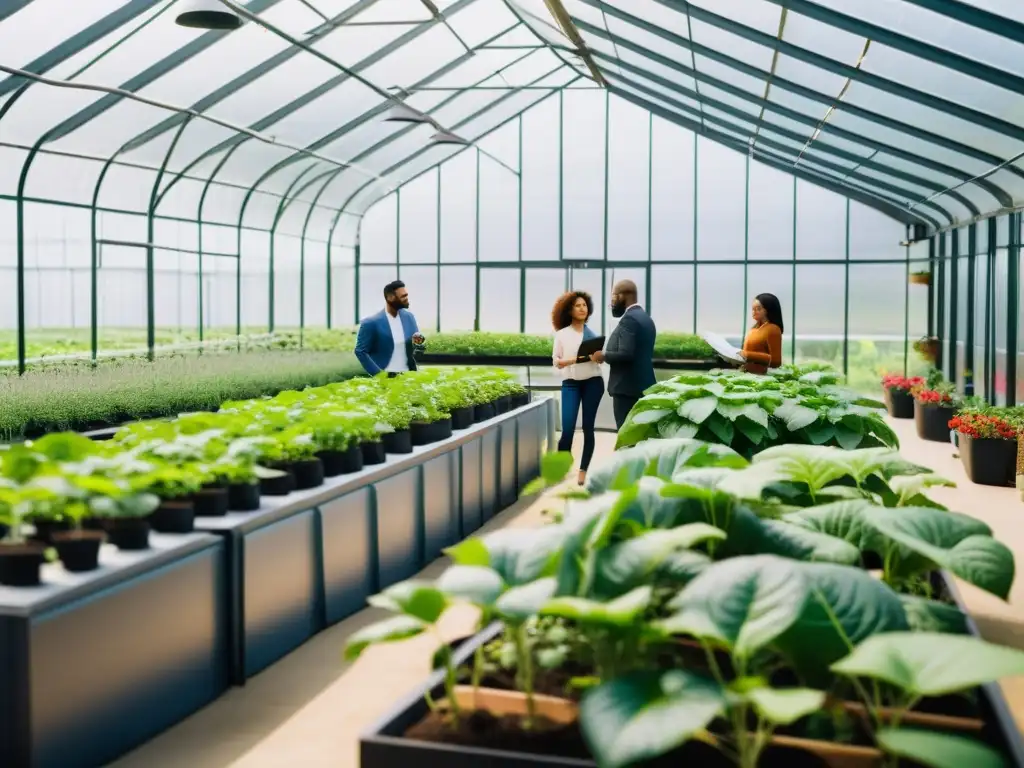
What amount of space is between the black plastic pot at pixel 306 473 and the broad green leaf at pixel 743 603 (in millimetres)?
2518

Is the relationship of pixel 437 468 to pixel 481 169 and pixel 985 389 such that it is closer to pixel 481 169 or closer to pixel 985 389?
pixel 985 389

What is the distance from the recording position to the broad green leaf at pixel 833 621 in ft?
5.46

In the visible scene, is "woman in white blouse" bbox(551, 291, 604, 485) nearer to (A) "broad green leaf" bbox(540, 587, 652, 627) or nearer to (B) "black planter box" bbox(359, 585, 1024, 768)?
(B) "black planter box" bbox(359, 585, 1024, 768)

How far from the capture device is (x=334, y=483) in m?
4.21

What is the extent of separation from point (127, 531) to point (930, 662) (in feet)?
7.27

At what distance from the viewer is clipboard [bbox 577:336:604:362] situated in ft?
24.1

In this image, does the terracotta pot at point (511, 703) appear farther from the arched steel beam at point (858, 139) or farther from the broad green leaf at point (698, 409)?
the arched steel beam at point (858, 139)

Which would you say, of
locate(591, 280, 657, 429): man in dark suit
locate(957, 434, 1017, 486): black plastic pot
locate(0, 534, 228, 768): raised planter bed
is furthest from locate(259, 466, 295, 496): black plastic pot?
locate(957, 434, 1017, 486): black plastic pot

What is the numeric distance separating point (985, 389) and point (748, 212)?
6.09m

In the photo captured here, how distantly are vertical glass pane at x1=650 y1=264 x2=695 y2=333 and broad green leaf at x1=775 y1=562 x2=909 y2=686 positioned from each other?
48.2 ft

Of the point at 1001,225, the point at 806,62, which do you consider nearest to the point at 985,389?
the point at 1001,225

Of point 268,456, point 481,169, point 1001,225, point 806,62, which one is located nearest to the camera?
point 268,456

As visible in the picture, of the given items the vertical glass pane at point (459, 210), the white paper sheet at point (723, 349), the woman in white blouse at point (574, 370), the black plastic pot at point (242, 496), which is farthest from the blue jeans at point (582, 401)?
the vertical glass pane at point (459, 210)

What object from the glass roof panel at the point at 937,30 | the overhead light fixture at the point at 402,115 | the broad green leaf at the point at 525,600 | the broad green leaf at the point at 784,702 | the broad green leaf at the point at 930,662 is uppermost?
the overhead light fixture at the point at 402,115
